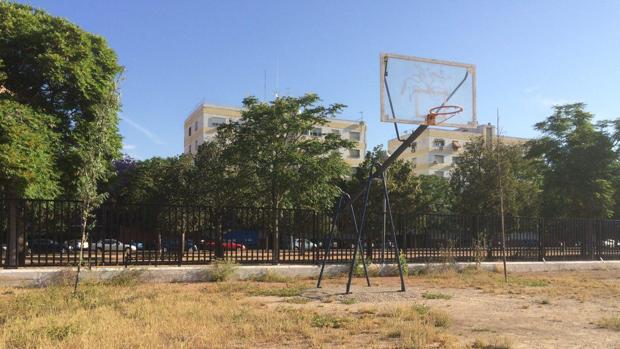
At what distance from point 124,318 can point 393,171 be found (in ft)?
106

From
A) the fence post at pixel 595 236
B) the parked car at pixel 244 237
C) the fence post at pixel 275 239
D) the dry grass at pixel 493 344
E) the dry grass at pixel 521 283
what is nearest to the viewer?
the dry grass at pixel 493 344

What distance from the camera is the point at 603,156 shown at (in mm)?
28047

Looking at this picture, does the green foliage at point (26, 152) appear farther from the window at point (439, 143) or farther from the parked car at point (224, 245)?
the window at point (439, 143)

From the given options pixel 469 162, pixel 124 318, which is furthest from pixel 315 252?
pixel 469 162

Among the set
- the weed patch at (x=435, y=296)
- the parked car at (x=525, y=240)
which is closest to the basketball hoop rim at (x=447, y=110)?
the weed patch at (x=435, y=296)

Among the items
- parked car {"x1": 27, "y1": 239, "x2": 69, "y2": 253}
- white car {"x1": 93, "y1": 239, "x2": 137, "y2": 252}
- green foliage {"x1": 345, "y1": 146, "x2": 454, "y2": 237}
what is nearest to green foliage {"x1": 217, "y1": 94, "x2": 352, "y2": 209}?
green foliage {"x1": 345, "y1": 146, "x2": 454, "y2": 237}

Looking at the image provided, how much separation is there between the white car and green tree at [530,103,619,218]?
75.0ft

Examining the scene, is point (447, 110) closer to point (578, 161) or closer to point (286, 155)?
point (286, 155)

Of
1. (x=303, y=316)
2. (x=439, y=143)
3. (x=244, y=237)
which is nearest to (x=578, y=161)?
(x=244, y=237)

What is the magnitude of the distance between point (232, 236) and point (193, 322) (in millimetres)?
7807

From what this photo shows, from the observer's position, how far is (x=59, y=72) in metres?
18.6

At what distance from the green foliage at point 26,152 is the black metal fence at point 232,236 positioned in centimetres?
224

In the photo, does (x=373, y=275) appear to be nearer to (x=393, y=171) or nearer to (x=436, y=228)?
(x=436, y=228)

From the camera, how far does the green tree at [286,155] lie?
25797 mm
